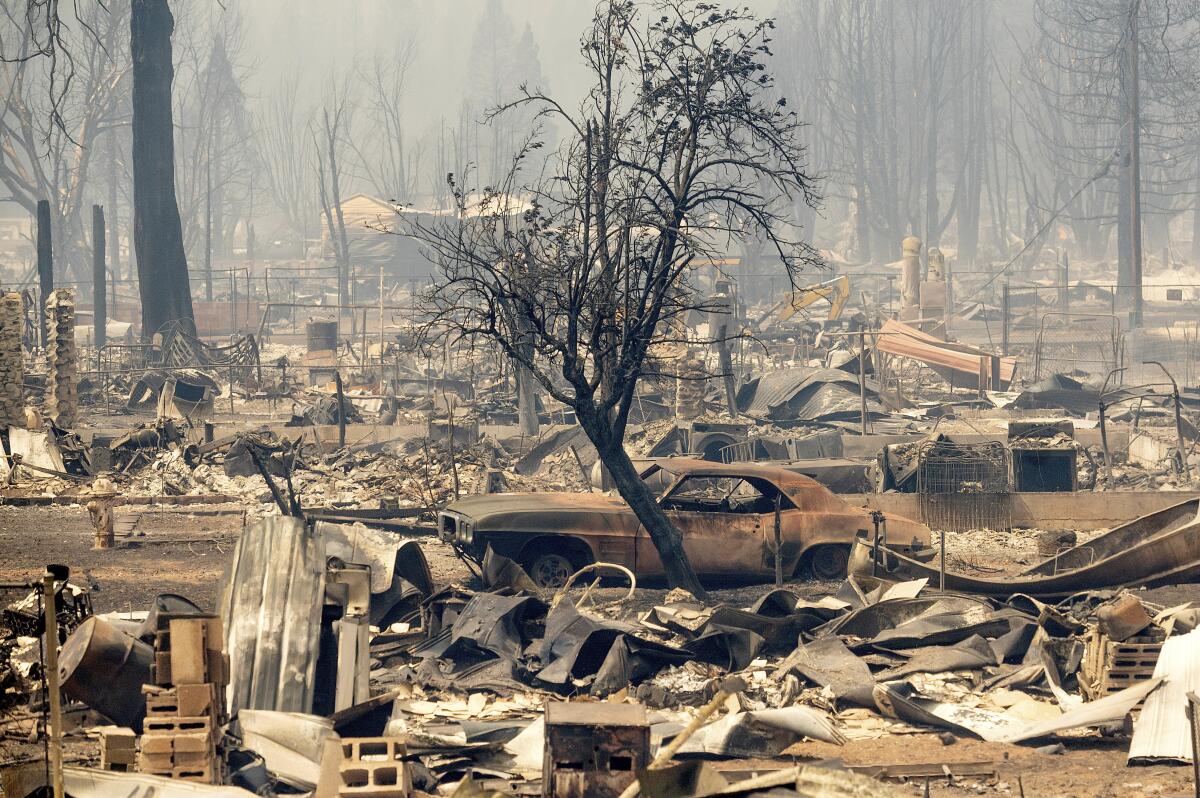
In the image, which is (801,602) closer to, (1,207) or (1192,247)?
(1192,247)

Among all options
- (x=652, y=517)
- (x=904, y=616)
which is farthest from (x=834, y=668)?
(x=652, y=517)

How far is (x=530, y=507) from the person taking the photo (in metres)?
12.4

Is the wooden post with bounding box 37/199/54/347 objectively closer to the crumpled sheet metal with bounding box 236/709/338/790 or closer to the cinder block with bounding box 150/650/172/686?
→ the crumpled sheet metal with bounding box 236/709/338/790

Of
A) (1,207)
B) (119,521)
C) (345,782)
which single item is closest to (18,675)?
(345,782)

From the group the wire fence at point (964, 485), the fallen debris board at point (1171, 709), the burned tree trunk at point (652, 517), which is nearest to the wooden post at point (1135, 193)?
the wire fence at point (964, 485)

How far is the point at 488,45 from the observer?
124 metres

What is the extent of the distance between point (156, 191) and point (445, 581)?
24.5 m

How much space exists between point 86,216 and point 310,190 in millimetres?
22394

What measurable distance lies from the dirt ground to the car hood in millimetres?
746

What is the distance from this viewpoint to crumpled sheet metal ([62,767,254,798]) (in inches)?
258

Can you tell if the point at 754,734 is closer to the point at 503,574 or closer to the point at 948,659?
the point at 948,659

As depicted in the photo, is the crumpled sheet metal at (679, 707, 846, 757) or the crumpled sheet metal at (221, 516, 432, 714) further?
the crumpled sheet metal at (221, 516, 432, 714)

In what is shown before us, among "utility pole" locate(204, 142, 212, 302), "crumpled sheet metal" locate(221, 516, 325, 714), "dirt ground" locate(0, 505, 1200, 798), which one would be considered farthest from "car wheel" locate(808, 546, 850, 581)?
"utility pole" locate(204, 142, 212, 302)

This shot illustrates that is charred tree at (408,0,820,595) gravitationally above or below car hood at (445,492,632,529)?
above
